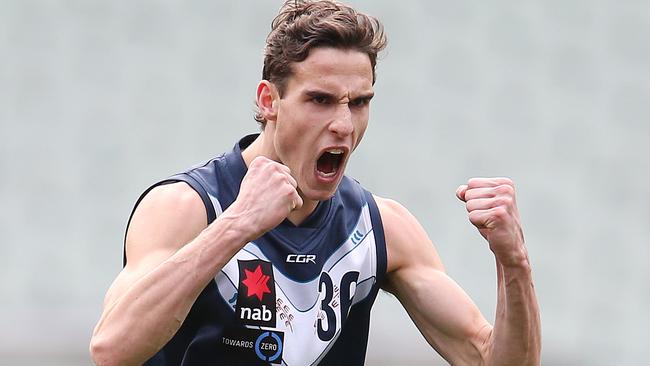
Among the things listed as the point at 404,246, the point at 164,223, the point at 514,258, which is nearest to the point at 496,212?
the point at 514,258

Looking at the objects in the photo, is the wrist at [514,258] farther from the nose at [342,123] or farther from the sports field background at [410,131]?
the sports field background at [410,131]

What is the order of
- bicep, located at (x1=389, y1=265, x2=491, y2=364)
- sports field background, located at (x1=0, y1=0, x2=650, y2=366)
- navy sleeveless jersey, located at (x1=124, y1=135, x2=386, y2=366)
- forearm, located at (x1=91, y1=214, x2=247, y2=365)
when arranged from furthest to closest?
sports field background, located at (x1=0, y1=0, x2=650, y2=366) < bicep, located at (x1=389, y1=265, x2=491, y2=364) < navy sleeveless jersey, located at (x1=124, y1=135, x2=386, y2=366) < forearm, located at (x1=91, y1=214, x2=247, y2=365)

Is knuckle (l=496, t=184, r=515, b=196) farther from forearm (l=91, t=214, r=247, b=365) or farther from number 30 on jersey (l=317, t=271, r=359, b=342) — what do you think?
forearm (l=91, t=214, r=247, b=365)

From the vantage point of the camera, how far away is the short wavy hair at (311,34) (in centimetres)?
443

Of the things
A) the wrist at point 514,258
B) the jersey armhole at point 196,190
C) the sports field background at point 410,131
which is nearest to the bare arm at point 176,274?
the jersey armhole at point 196,190

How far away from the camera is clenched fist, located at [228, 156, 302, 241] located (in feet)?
13.0

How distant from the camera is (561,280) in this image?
9586 millimetres

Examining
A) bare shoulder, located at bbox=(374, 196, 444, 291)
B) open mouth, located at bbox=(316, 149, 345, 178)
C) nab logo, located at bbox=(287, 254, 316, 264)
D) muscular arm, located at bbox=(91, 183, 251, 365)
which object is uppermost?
open mouth, located at bbox=(316, 149, 345, 178)

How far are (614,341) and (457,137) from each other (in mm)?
1848

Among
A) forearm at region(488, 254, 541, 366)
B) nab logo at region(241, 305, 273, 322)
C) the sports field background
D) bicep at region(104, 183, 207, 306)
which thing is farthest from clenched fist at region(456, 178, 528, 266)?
the sports field background

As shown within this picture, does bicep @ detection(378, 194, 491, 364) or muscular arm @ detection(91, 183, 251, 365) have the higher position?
bicep @ detection(378, 194, 491, 364)

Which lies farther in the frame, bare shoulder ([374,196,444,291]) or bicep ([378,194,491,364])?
bare shoulder ([374,196,444,291])

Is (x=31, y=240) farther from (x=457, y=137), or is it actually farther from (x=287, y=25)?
(x=287, y=25)

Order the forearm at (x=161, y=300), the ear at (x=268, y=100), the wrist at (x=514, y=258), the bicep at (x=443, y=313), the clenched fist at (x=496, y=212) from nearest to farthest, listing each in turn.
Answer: the forearm at (x=161, y=300) < the clenched fist at (x=496, y=212) < the wrist at (x=514, y=258) < the ear at (x=268, y=100) < the bicep at (x=443, y=313)
